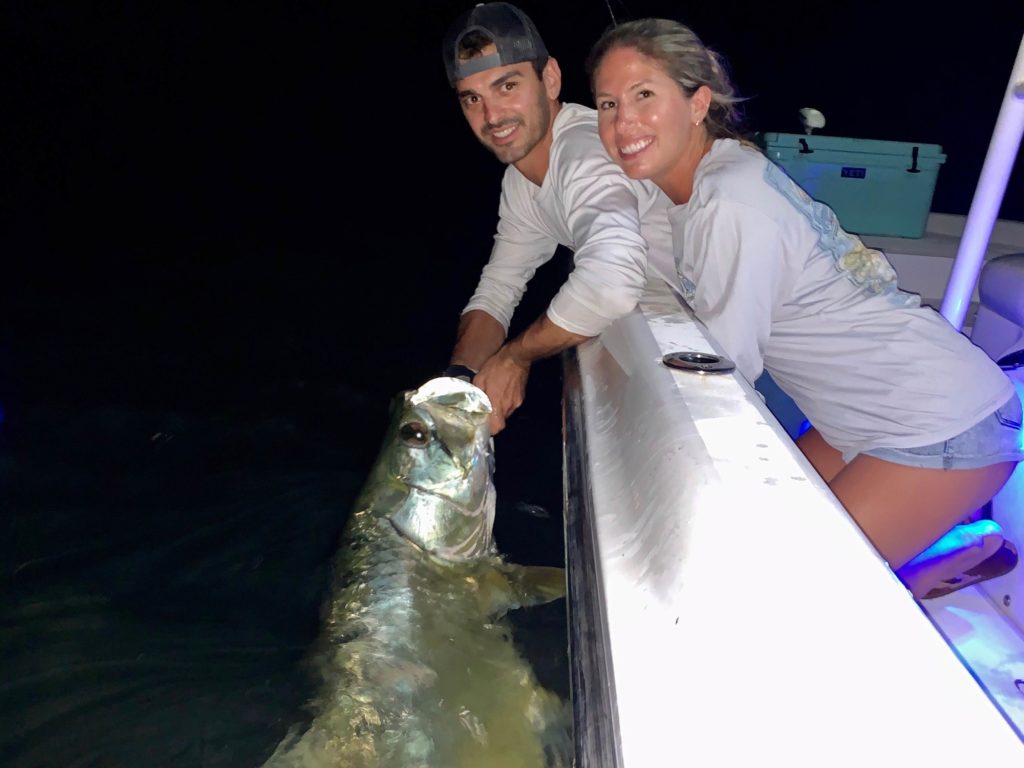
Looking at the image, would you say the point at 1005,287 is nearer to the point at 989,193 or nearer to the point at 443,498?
the point at 989,193

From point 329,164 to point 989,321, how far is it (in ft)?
53.4

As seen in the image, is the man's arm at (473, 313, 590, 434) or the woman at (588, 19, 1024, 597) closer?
the woman at (588, 19, 1024, 597)

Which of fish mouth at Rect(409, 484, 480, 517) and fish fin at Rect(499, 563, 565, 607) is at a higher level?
fish mouth at Rect(409, 484, 480, 517)

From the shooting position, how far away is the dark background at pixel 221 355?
100 inches

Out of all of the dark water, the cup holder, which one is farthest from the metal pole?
the dark water

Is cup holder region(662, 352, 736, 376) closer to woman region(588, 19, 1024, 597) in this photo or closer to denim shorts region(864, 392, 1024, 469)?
woman region(588, 19, 1024, 597)

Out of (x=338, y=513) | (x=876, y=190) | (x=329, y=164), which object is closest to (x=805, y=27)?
(x=329, y=164)

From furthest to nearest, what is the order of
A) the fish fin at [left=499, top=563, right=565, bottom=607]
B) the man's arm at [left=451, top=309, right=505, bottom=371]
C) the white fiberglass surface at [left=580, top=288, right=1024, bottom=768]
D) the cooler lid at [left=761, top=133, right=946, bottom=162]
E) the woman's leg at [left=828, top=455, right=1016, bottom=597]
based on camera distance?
the cooler lid at [left=761, top=133, right=946, bottom=162] → the man's arm at [left=451, top=309, right=505, bottom=371] → the fish fin at [left=499, top=563, right=565, bottom=607] → the woman's leg at [left=828, top=455, right=1016, bottom=597] → the white fiberglass surface at [left=580, top=288, right=1024, bottom=768]

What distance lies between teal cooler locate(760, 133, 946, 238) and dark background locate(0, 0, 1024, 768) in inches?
42.1

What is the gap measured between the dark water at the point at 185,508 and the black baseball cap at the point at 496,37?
69.2 inches

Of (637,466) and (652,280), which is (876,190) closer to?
(652,280)

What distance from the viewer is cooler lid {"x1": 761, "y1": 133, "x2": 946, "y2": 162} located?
11.6ft

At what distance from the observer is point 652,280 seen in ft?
7.99

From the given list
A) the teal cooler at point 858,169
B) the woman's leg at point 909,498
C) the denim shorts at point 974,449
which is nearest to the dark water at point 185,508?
the woman's leg at point 909,498
